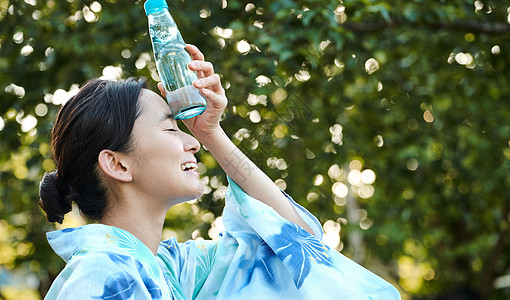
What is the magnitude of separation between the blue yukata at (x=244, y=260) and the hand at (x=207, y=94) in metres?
0.19

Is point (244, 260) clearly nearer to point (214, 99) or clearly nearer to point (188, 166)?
point (188, 166)

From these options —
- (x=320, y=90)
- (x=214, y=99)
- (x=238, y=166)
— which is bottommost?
(x=320, y=90)

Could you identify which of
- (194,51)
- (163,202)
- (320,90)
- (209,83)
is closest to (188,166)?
(163,202)

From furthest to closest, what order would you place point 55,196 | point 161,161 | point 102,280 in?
point 55,196, point 161,161, point 102,280

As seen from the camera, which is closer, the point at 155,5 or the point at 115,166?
the point at 115,166

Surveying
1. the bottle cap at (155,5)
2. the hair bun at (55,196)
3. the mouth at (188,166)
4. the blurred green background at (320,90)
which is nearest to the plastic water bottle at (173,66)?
the bottle cap at (155,5)

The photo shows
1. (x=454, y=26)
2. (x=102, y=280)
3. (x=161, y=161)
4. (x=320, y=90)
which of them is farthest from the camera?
(x=320, y=90)

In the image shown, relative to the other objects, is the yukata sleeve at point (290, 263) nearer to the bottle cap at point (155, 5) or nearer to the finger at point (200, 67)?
the finger at point (200, 67)

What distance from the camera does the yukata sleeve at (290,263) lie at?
182 cm

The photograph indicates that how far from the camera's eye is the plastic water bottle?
1.80 m

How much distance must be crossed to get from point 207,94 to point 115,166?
0.32 metres

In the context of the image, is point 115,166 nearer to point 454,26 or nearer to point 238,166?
point 238,166

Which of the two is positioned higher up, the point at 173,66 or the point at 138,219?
the point at 173,66

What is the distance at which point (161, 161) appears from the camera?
67.7 inches
